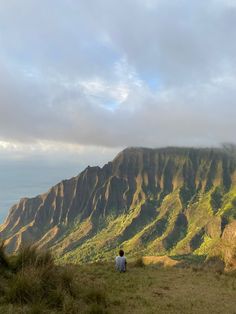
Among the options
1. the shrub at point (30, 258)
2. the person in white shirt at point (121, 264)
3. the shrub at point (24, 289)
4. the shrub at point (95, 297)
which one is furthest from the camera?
the person in white shirt at point (121, 264)

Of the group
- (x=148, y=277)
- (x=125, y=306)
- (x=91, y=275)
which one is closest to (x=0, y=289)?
(x=125, y=306)

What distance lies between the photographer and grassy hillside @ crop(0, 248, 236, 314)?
14578 millimetres

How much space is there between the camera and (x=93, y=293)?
54.2ft

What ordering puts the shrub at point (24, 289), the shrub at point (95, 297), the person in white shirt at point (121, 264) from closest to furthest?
the shrub at point (24, 289) < the shrub at point (95, 297) < the person in white shirt at point (121, 264)

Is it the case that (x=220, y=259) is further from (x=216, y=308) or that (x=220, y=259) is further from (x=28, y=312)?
(x=28, y=312)

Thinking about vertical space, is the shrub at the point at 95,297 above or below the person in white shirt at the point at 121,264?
above

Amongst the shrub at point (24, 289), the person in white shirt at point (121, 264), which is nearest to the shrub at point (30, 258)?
the shrub at point (24, 289)

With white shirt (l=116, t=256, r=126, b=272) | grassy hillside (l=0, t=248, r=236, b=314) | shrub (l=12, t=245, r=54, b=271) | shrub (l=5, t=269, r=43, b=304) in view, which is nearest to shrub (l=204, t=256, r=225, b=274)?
grassy hillside (l=0, t=248, r=236, b=314)

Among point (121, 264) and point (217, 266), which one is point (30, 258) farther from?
point (217, 266)

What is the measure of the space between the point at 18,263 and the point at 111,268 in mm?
12434

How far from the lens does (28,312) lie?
13273mm

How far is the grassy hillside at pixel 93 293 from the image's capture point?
14.6 meters

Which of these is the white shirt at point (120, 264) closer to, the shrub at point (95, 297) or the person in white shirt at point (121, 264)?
the person in white shirt at point (121, 264)

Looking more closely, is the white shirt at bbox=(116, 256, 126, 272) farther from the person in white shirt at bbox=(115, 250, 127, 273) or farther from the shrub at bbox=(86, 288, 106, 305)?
the shrub at bbox=(86, 288, 106, 305)
